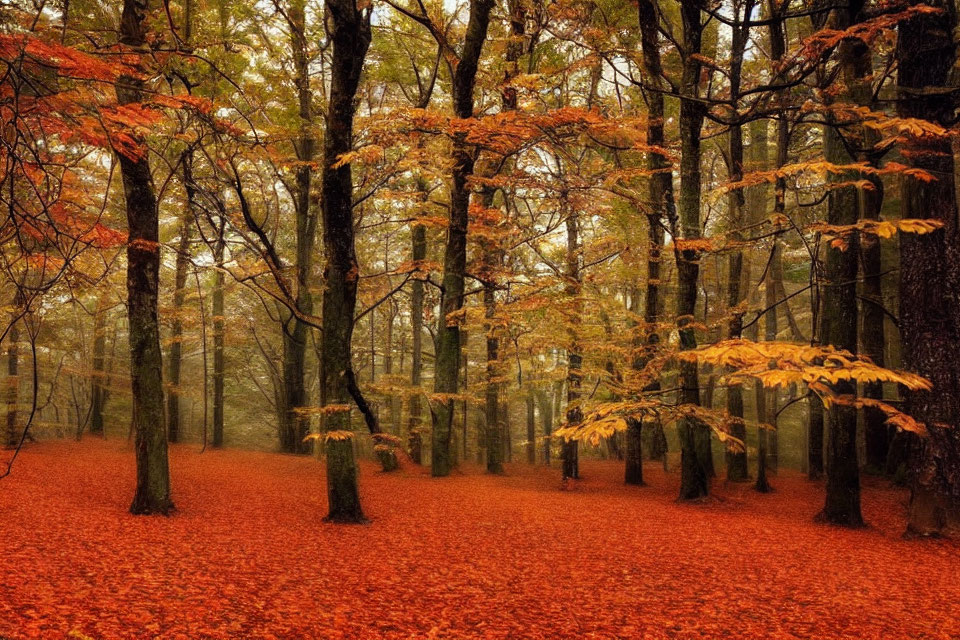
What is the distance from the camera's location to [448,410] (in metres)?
11.7

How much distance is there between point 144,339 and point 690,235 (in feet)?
26.8

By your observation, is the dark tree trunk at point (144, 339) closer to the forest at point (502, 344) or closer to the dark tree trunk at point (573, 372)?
the forest at point (502, 344)

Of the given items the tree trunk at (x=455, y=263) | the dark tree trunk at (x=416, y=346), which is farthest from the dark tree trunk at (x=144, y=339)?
the dark tree trunk at (x=416, y=346)

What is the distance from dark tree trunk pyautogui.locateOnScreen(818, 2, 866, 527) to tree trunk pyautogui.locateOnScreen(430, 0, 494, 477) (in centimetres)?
545

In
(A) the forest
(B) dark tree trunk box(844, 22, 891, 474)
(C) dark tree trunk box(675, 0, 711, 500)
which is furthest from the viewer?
(C) dark tree trunk box(675, 0, 711, 500)

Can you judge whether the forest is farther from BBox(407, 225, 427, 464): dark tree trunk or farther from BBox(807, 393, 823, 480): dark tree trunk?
BBox(407, 225, 427, 464): dark tree trunk

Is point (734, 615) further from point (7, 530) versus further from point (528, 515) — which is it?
point (7, 530)

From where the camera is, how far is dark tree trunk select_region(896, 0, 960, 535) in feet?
20.9

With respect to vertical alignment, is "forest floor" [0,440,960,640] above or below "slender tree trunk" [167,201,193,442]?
below

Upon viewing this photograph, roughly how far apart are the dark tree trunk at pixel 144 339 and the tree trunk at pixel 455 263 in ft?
15.2

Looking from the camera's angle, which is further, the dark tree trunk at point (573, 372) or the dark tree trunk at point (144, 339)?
the dark tree trunk at point (573, 372)

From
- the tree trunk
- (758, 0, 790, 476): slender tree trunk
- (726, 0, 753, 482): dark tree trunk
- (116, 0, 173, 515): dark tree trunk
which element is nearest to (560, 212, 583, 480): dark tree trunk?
the tree trunk

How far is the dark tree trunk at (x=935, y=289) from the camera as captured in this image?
6359 mm

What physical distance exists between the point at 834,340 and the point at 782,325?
682 inches
